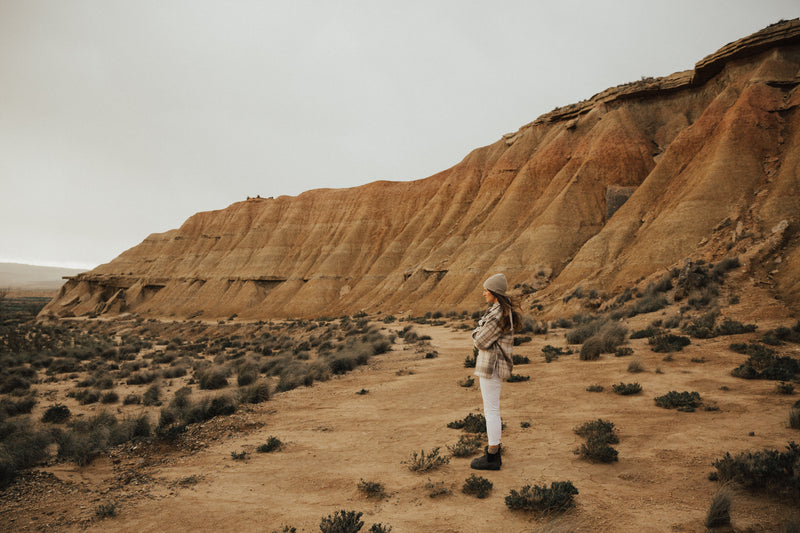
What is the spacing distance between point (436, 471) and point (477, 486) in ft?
2.52

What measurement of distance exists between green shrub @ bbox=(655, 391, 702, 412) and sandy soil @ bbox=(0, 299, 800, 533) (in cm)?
16

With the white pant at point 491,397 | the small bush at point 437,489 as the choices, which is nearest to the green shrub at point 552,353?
the white pant at point 491,397

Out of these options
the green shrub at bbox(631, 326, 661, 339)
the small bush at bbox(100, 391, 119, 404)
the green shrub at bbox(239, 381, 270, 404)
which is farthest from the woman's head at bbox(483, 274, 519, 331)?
the small bush at bbox(100, 391, 119, 404)

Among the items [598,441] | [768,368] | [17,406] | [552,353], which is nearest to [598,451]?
[598,441]

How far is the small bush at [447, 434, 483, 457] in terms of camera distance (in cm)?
520

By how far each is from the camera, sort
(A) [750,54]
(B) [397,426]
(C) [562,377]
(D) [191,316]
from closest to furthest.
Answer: (B) [397,426]
(C) [562,377]
(A) [750,54]
(D) [191,316]

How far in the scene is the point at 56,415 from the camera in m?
9.29

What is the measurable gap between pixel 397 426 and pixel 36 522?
4.71 metres

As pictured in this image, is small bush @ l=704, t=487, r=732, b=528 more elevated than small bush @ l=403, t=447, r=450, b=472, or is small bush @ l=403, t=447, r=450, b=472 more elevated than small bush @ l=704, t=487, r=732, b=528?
small bush @ l=704, t=487, r=732, b=528

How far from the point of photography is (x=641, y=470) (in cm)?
446

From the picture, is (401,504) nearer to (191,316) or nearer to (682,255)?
(682,255)

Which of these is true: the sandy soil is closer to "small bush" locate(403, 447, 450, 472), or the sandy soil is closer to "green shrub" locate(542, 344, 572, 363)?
"small bush" locate(403, 447, 450, 472)

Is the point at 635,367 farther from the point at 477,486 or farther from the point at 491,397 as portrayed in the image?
the point at 477,486

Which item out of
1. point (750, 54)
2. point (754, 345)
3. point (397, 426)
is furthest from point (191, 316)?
point (750, 54)
